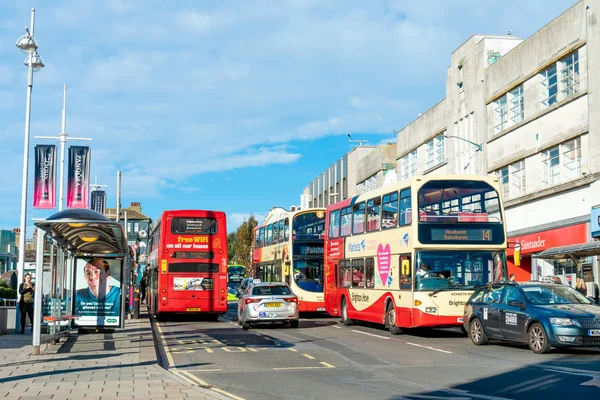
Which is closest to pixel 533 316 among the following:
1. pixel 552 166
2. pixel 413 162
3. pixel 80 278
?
pixel 80 278

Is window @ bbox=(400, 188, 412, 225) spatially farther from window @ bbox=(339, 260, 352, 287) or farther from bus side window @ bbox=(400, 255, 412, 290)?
window @ bbox=(339, 260, 352, 287)

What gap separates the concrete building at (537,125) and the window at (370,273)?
10.6m

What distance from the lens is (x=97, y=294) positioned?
20.6 metres

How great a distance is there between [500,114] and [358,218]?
16233mm

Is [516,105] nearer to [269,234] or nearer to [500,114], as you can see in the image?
[500,114]

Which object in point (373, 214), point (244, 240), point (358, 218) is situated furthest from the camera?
point (244, 240)

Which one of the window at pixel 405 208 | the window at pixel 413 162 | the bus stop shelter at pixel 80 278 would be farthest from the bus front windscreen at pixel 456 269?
the window at pixel 413 162

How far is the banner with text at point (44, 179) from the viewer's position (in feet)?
89.3

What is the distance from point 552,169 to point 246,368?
75.3ft

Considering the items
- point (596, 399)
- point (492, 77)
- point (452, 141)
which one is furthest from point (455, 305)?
point (452, 141)

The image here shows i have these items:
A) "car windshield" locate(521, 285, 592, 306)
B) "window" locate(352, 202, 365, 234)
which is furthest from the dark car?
"window" locate(352, 202, 365, 234)

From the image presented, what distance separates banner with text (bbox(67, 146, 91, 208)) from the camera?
2958 cm

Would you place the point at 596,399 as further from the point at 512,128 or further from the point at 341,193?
the point at 341,193

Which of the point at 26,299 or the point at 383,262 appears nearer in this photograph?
the point at 383,262
